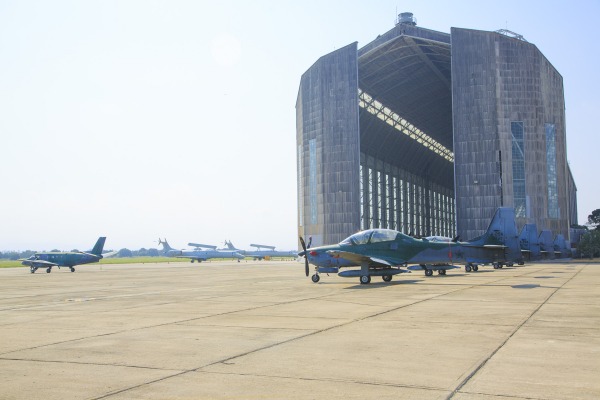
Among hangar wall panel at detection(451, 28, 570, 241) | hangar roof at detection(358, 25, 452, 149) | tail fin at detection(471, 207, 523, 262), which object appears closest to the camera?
tail fin at detection(471, 207, 523, 262)

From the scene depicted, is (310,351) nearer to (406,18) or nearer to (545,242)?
(545,242)

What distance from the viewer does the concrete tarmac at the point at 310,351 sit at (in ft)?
20.8

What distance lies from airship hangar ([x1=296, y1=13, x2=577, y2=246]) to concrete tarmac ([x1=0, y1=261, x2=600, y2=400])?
5504 centimetres

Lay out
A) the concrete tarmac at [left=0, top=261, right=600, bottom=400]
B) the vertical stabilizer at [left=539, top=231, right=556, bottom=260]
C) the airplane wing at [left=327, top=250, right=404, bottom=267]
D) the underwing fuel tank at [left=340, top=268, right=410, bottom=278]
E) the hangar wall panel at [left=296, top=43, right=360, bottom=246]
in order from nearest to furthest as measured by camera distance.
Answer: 1. the concrete tarmac at [left=0, top=261, right=600, bottom=400]
2. the airplane wing at [left=327, top=250, right=404, bottom=267]
3. the underwing fuel tank at [left=340, top=268, right=410, bottom=278]
4. the vertical stabilizer at [left=539, top=231, right=556, bottom=260]
5. the hangar wall panel at [left=296, top=43, right=360, bottom=246]

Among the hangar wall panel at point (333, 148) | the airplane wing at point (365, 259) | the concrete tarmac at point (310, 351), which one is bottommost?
the concrete tarmac at point (310, 351)

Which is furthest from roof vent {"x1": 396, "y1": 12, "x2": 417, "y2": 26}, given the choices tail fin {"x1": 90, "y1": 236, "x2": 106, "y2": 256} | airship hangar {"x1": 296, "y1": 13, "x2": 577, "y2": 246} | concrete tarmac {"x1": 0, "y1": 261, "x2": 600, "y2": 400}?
concrete tarmac {"x1": 0, "y1": 261, "x2": 600, "y2": 400}

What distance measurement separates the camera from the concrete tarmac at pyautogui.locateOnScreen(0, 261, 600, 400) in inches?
250

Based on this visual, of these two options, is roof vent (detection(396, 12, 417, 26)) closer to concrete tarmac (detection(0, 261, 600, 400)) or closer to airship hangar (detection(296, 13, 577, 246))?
airship hangar (detection(296, 13, 577, 246))

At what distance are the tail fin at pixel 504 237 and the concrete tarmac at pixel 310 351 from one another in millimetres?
13914

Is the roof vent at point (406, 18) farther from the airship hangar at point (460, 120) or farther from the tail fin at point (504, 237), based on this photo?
the tail fin at point (504, 237)

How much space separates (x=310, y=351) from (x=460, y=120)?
65071mm

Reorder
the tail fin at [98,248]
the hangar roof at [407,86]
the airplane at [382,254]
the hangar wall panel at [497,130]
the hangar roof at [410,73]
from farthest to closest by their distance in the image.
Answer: the hangar roof at [407,86], the hangar roof at [410,73], the hangar wall panel at [497,130], the tail fin at [98,248], the airplane at [382,254]

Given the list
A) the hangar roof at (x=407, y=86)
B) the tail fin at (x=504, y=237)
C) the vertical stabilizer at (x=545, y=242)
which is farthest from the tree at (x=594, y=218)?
the tail fin at (x=504, y=237)

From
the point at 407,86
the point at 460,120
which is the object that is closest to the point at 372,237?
the point at 460,120
